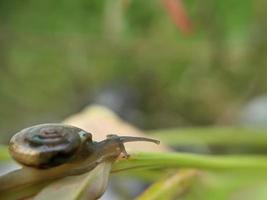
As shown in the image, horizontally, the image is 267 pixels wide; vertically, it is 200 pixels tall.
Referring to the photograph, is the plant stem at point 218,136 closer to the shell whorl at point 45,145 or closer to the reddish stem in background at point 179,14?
the reddish stem in background at point 179,14

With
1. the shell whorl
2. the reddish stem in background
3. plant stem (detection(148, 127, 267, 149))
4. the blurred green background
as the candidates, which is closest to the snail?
the shell whorl

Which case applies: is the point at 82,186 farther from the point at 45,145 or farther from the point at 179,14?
the point at 179,14

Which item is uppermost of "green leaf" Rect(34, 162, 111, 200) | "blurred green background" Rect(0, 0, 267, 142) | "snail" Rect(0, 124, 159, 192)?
"snail" Rect(0, 124, 159, 192)

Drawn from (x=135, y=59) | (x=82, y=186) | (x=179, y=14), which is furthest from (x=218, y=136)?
(x=135, y=59)

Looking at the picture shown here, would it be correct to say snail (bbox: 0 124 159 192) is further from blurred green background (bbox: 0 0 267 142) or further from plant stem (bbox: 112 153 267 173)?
blurred green background (bbox: 0 0 267 142)

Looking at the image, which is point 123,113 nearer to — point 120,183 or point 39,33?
point 39,33

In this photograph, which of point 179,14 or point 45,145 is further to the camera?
point 179,14

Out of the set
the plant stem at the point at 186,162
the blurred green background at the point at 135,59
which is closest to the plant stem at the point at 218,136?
the plant stem at the point at 186,162

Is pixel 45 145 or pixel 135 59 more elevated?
pixel 45 145
